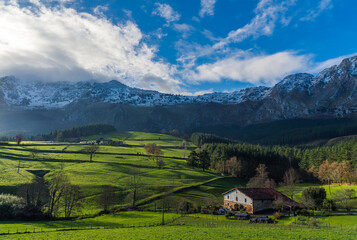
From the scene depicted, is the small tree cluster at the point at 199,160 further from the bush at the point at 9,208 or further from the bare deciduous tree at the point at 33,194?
the bush at the point at 9,208

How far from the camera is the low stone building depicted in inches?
2982

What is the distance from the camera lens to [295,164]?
6683 inches

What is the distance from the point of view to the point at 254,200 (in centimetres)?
7569

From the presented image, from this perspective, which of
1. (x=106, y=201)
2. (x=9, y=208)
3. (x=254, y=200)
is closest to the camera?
(x=9, y=208)

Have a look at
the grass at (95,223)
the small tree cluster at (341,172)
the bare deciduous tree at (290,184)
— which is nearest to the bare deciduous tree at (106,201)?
the grass at (95,223)

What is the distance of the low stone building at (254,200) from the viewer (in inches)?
2982

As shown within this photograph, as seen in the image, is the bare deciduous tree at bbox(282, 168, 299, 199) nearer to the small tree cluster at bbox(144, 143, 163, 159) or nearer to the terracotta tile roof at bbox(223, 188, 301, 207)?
the terracotta tile roof at bbox(223, 188, 301, 207)

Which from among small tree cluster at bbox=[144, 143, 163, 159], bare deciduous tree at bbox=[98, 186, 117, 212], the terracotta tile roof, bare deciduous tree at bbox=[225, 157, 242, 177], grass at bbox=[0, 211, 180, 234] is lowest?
grass at bbox=[0, 211, 180, 234]

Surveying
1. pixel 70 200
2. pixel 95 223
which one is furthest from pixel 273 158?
pixel 95 223

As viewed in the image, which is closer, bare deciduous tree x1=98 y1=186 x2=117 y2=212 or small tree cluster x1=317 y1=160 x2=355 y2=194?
bare deciduous tree x1=98 y1=186 x2=117 y2=212

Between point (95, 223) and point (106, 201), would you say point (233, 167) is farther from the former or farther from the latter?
point (95, 223)

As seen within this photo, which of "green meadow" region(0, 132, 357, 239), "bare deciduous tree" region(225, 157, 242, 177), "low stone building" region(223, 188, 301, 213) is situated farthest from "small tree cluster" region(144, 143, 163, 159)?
"low stone building" region(223, 188, 301, 213)

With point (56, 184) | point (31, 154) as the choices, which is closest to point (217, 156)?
point (56, 184)

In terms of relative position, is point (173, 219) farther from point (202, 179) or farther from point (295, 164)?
point (295, 164)
